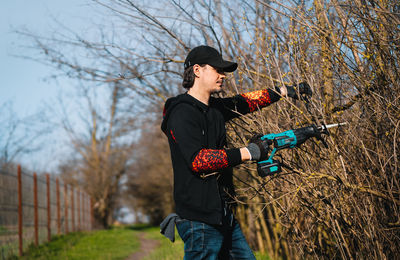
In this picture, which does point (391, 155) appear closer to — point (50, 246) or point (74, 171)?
point (50, 246)

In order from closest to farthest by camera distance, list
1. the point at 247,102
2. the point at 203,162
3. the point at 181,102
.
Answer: the point at 203,162
the point at 181,102
the point at 247,102

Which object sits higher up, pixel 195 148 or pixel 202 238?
pixel 195 148

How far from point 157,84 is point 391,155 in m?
3.78

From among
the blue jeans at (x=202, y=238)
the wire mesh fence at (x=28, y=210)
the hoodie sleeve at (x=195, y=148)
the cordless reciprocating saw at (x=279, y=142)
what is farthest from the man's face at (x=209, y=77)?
the wire mesh fence at (x=28, y=210)

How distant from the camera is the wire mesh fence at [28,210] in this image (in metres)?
7.64

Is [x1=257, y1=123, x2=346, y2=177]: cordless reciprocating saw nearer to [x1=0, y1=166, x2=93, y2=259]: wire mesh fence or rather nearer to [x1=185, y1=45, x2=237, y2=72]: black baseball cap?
[x1=185, y1=45, x2=237, y2=72]: black baseball cap

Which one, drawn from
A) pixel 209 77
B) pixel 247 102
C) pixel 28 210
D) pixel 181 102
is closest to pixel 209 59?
pixel 209 77

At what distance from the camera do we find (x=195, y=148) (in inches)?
92.9

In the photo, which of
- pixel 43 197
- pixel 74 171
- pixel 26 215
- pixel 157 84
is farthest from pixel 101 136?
pixel 157 84

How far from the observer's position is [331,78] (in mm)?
3049

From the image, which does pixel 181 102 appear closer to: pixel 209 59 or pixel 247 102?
pixel 209 59

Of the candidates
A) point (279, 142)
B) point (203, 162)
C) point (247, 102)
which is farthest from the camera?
point (247, 102)

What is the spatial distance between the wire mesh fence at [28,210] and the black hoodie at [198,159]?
598 centimetres

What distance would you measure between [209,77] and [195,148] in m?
0.58
